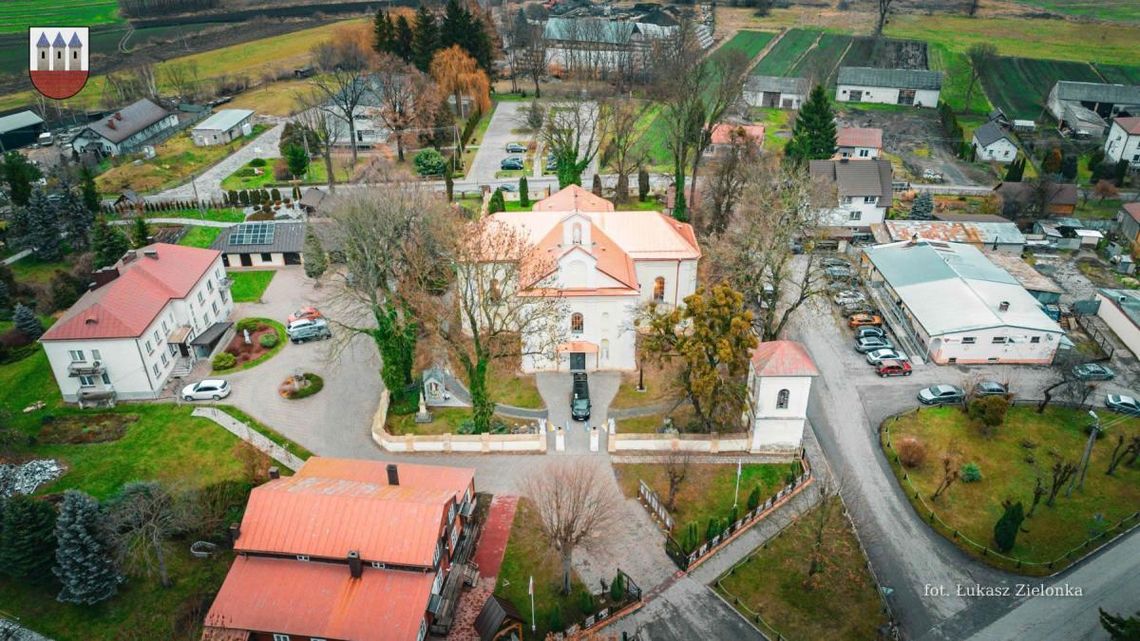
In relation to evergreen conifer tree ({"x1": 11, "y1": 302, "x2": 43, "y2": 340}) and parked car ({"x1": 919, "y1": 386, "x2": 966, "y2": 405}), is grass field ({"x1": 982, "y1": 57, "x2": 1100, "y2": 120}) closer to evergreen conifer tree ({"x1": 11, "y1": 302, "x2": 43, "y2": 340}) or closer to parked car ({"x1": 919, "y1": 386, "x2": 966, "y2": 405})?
parked car ({"x1": 919, "y1": 386, "x2": 966, "y2": 405})

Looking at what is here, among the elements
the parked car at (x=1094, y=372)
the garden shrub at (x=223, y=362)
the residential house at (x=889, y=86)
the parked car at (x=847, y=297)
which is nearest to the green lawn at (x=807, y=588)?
the parked car at (x=1094, y=372)

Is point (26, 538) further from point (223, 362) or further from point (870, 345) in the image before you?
point (870, 345)

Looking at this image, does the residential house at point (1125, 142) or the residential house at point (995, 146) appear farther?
the residential house at point (995, 146)

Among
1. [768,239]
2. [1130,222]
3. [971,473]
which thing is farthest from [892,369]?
[1130,222]

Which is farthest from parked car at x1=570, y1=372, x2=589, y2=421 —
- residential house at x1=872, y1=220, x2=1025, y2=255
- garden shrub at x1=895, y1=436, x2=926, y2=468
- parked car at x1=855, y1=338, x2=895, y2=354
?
residential house at x1=872, y1=220, x2=1025, y2=255

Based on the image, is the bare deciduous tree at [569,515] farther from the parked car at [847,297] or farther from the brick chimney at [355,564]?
the parked car at [847,297]
